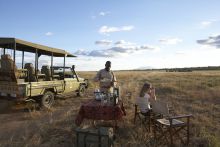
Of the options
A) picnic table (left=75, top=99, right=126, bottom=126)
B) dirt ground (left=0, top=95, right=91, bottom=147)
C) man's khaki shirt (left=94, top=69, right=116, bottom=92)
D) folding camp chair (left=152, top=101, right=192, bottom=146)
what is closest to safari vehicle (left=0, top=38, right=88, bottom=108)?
dirt ground (left=0, top=95, right=91, bottom=147)

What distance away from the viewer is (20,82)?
9.81m

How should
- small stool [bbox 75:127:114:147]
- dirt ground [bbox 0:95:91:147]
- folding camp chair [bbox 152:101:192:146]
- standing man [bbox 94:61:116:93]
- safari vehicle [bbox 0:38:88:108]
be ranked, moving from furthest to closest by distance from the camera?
safari vehicle [bbox 0:38:88:108] → standing man [bbox 94:61:116:93] → dirt ground [bbox 0:95:91:147] → folding camp chair [bbox 152:101:192:146] → small stool [bbox 75:127:114:147]

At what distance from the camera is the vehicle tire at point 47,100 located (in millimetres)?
11066

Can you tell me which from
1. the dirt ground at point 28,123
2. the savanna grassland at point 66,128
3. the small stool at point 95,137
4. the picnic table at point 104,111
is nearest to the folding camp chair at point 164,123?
the savanna grassland at point 66,128

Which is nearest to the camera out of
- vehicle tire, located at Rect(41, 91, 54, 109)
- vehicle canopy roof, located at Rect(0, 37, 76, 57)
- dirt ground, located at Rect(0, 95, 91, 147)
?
dirt ground, located at Rect(0, 95, 91, 147)

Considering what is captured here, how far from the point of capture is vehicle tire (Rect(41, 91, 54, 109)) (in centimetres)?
1107

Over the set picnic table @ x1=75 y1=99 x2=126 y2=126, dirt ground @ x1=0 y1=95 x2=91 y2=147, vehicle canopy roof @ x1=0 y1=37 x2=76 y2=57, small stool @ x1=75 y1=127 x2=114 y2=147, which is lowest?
dirt ground @ x1=0 y1=95 x2=91 y2=147

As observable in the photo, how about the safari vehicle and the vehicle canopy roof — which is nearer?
the vehicle canopy roof

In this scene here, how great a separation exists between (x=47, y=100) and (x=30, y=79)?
3.55 feet

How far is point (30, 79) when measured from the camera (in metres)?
10.9

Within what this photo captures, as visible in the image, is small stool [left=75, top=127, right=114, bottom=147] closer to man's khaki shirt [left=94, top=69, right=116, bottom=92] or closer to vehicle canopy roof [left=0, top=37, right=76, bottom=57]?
man's khaki shirt [left=94, top=69, right=116, bottom=92]

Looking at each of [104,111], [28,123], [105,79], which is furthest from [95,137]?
[28,123]

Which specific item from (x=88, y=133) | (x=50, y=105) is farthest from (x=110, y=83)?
(x=50, y=105)

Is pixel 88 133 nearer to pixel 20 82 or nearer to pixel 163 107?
pixel 163 107
